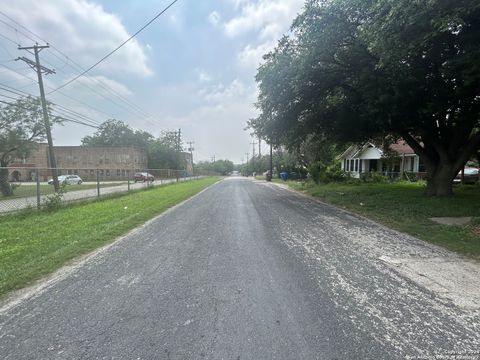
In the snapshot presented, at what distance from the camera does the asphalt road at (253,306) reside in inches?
106

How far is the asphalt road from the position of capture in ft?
8.82

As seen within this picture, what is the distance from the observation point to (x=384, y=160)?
30.5 metres

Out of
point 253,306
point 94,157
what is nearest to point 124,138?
point 94,157

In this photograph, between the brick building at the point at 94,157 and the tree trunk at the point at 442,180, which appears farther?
the brick building at the point at 94,157

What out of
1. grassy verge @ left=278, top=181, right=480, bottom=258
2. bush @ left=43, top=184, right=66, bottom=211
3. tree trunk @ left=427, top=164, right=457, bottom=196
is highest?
tree trunk @ left=427, top=164, right=457, bottom=196

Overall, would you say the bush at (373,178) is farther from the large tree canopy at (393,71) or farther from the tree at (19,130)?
the tree at (19,130)

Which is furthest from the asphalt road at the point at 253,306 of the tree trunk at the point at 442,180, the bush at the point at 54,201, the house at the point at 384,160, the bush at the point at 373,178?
the house at the point at 384,160

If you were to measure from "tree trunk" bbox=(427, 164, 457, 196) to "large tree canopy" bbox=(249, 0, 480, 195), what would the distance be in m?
0.04

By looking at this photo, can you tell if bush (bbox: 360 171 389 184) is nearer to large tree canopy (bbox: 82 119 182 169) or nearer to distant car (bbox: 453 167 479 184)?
distant car (bbox: 453 167 479 184)

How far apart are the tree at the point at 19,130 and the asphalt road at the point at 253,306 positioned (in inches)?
945

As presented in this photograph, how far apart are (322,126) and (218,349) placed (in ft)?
59.0

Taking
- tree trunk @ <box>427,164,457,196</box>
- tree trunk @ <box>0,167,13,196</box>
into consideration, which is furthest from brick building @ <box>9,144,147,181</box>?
tree trunk @ <box>427,164,457,196</box>

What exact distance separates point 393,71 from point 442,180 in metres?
5.42

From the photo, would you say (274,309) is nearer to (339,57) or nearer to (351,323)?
(351,323)
